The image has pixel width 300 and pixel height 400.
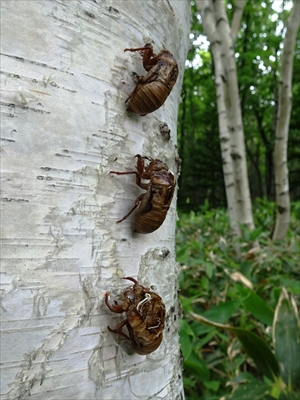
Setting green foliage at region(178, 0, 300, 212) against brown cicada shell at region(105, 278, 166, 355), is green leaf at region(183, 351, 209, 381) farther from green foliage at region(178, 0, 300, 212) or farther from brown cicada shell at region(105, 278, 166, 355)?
green foliage at region(178, 0, 300, 212)

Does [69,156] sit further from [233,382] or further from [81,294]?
[233,382]

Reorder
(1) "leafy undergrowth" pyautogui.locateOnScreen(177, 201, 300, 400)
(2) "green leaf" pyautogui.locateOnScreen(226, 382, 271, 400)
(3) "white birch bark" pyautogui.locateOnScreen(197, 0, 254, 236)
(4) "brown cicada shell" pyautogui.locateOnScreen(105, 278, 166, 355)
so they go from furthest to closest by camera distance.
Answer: (3) "white birch bark" pyautogui.locateOnScreen(197, 0, 254, 236) < (1) "leafy undergrowth" pyautogui.locateOnScreen(177, 201, 300, 400) < (2) "green leaf" pyautogui.locateOnScreen(226, 382, 271, 400) < (4) "brown cicada shell" pyautogui.locateOnScreen(105, 278, 166, 355)

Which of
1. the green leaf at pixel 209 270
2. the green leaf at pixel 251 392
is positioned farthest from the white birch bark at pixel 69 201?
the green leaf at pixel 209 270

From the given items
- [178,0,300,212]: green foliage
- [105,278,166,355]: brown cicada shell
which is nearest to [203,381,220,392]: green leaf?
[105,278,166,355]: brown cicada shell

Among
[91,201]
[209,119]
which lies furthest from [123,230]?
[209,119]

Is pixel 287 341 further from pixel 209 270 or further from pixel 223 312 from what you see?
pixel 209 270

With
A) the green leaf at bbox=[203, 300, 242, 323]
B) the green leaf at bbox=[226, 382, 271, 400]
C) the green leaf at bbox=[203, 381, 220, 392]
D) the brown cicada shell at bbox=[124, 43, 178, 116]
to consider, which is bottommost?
the green leaf at bbox=[203, 381, 220, 392]
